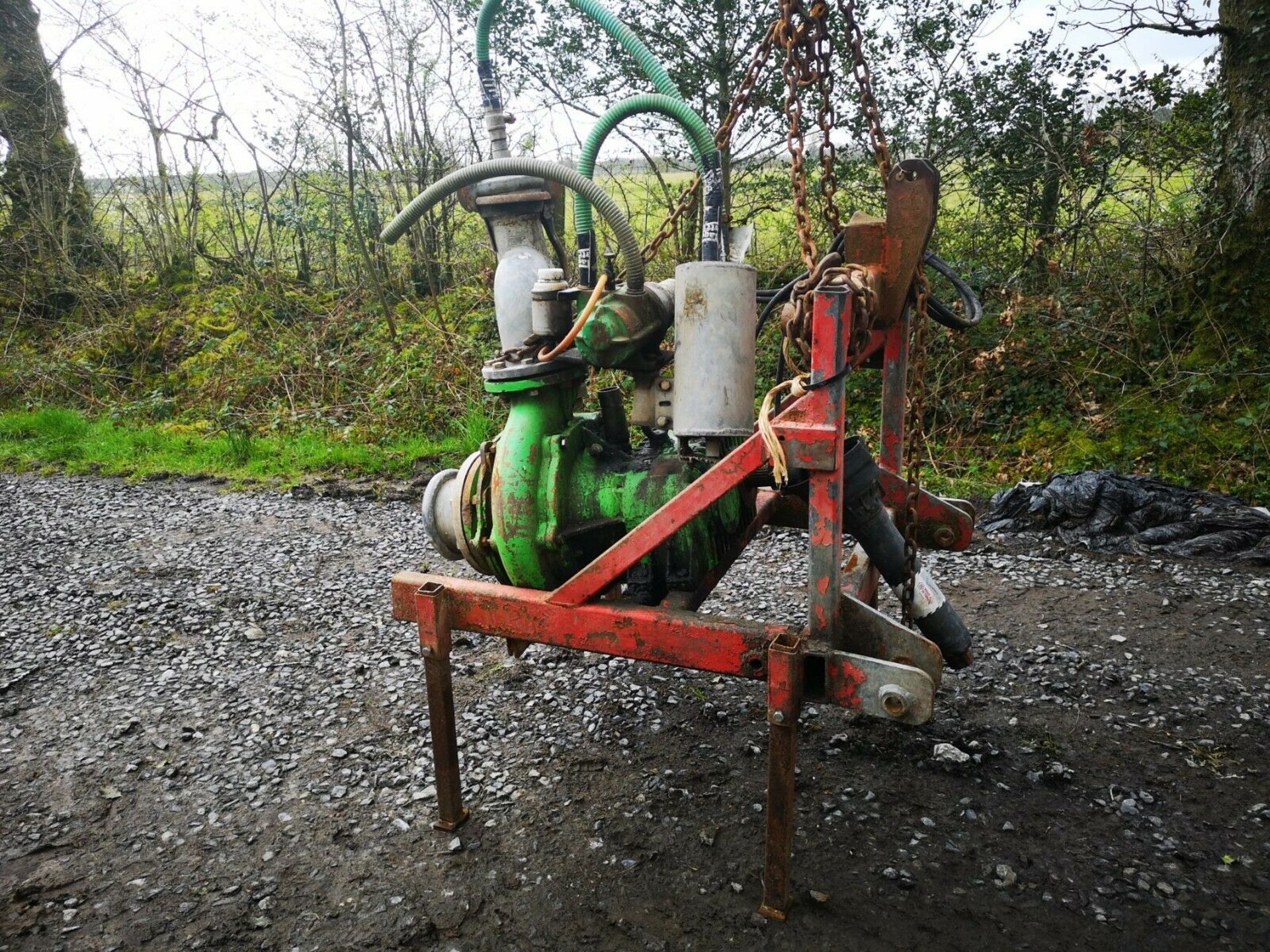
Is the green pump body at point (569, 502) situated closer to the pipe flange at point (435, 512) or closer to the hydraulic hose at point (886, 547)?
the pipe flange at point (435, 512)

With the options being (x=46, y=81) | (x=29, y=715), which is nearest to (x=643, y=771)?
(x=29, y=715)

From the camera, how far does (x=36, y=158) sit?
33.0ft

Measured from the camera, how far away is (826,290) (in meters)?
1.86

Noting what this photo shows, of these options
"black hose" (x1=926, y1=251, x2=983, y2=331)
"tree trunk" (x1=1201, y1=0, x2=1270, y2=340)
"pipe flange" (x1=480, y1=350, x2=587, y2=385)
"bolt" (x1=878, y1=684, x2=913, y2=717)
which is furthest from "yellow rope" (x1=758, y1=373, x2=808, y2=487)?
"tree trunk" (x1=1201, y1=0, x2=1270, y2=340)

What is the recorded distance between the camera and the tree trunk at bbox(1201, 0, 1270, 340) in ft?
17.7

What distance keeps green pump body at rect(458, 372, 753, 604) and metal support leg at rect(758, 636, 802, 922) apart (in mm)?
495

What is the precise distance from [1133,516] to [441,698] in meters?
3.89

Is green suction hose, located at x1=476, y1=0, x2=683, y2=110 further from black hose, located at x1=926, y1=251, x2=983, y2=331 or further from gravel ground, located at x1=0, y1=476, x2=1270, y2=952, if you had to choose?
gravel ground, located at x1=0, y1=476, x2=1270, y2=952

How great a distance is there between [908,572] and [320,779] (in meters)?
1.95

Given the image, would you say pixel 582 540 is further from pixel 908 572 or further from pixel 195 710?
pixel 195 710

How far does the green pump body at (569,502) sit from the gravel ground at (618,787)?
749mm

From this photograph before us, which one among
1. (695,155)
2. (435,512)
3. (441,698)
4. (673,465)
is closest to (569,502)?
(673,465)

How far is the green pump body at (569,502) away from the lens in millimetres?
2307

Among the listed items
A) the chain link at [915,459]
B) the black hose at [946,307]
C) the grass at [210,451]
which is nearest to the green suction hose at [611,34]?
the black hose at [946,307]
